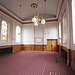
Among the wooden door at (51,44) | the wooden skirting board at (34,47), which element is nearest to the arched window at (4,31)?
the wooden skirting board at (34,47)

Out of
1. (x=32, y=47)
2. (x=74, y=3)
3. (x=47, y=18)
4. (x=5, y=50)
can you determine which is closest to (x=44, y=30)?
(x=47, y=18)

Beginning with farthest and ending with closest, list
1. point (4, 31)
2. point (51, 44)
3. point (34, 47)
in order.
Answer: point (34, 47), point (51, 44), point (4, 31)

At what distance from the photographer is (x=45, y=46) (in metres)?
9.30

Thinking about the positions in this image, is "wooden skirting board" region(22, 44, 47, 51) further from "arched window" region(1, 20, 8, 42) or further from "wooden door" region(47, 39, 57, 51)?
"arched window" region(1, 20, 8, 42)

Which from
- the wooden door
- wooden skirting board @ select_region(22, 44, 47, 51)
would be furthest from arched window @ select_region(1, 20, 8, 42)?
the wooden door

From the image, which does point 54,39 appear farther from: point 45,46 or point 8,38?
point 8,38

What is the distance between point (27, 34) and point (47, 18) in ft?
12.6

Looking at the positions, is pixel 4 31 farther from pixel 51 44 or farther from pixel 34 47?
pixel 51 44

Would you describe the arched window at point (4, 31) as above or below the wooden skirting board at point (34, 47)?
above

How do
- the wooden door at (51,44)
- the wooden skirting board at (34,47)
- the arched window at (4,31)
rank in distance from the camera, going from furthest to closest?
the wooden skirting board at (34,47) → the wooden door at (51,44) → the arched window at (4,31)

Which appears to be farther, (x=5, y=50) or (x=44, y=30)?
(x=44, y=30)

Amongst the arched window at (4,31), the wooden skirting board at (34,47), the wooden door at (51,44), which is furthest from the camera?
the wooden skirting board at (34,47)

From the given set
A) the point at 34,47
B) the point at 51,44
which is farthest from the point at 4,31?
the point at 51,44

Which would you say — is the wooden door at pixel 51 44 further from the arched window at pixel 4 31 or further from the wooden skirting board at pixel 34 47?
the arched window at pixel 4 31
